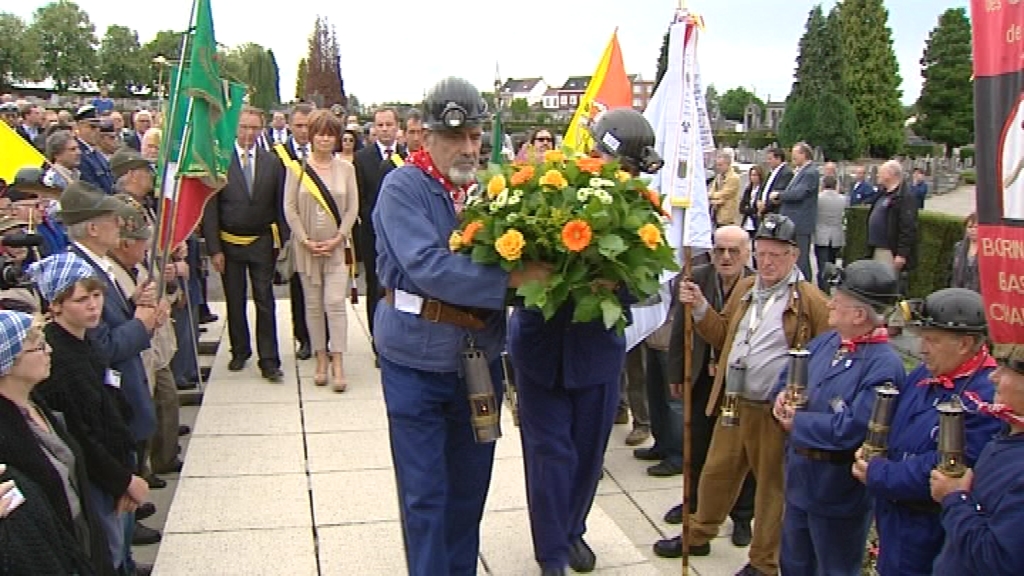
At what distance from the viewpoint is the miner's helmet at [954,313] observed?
131 inches

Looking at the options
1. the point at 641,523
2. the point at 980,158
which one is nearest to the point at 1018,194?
the point at 980,158

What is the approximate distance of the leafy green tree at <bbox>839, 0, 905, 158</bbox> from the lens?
51.7 metres

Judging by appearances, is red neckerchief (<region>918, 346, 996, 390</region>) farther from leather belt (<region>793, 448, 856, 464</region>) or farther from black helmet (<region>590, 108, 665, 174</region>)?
black helmet (<region>590, 108, 665, 174</region>)

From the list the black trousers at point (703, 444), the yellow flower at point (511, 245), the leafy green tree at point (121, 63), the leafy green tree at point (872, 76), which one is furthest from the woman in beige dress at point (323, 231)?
the leafy green tree at point (121, 63)

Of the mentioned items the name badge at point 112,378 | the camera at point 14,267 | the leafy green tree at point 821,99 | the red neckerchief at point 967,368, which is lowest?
the name badge at point 112,378

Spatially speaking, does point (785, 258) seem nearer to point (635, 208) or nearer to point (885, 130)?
point (635, 208)

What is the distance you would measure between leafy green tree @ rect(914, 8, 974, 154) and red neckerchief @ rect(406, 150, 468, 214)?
5812cm

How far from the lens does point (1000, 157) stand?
8.11 ft

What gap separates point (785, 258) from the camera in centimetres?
456

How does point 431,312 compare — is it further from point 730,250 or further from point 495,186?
point 730,250

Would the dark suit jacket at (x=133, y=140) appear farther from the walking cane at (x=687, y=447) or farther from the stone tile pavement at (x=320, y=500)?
the walking cane at (x=687, y=447)

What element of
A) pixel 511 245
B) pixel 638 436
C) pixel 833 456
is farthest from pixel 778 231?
pixel 638 436

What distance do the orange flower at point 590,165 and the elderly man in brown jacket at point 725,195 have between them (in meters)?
9.98

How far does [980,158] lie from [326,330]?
5785 millimetres
